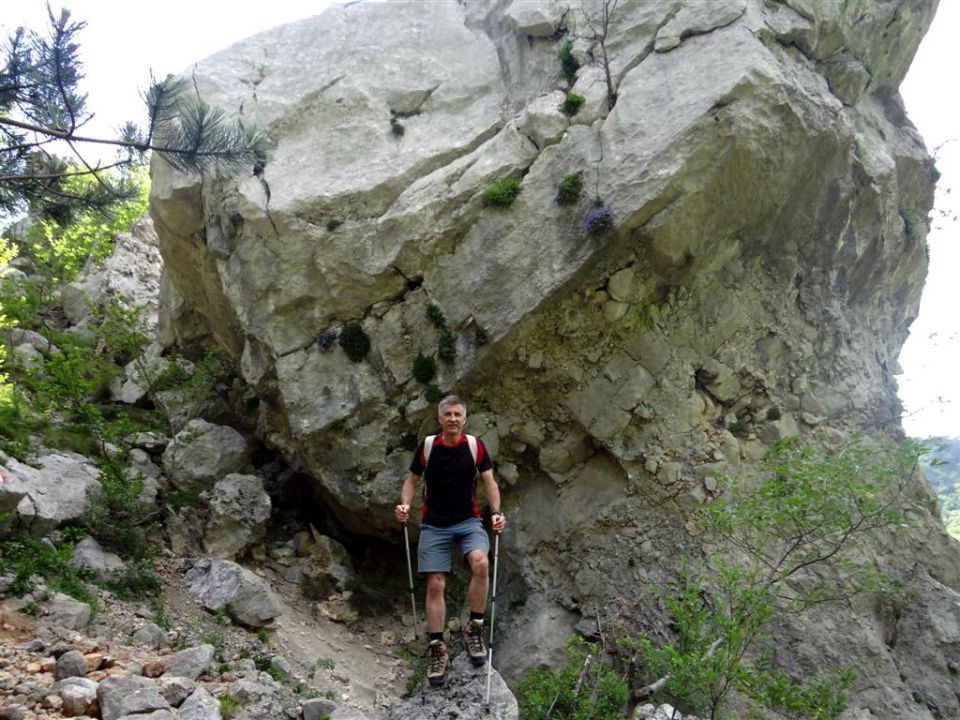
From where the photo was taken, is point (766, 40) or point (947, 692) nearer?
point (947, 692)

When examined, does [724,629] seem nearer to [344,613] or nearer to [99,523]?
[344,613]

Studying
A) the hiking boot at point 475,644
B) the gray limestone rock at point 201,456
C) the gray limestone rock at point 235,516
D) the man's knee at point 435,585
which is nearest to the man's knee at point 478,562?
the man's knee at point 435,585

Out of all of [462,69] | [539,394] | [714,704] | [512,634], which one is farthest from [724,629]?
[462,69]

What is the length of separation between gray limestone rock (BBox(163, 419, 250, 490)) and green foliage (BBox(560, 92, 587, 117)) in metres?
9.33

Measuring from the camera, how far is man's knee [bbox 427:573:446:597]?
8.42 m

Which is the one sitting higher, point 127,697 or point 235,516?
point 235,516

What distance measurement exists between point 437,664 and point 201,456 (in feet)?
24.9

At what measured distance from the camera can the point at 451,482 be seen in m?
8.65

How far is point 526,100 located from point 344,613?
10312mm

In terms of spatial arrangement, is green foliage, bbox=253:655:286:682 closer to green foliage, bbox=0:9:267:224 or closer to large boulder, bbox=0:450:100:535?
large boulder, bbox=0:450:100:535

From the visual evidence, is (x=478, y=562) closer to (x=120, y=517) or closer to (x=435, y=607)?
(x=435, y=607)

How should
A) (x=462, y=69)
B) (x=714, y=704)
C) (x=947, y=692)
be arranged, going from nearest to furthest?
1. (x=714, y=704)
2. (x=947, y=692)
3. (x=462, y=69)

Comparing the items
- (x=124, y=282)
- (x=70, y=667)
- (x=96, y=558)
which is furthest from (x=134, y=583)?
(x=124, y=282)

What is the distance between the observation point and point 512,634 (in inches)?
454
